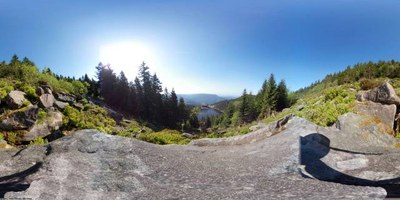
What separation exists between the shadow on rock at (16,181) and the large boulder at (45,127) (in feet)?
60.3

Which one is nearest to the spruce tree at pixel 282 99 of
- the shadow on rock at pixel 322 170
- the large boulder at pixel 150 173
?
the shadow on rock at pixel 322 170

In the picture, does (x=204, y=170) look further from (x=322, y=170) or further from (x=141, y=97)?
(x=141, y=97)

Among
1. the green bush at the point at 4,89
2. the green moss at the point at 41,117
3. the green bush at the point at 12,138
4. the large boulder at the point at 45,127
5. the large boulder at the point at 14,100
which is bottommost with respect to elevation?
the green bush at the point at 12,138

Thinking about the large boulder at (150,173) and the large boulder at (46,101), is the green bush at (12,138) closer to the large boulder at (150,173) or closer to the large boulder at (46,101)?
the large boulder at (46,101)

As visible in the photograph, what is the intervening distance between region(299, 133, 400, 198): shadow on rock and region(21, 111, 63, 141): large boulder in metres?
25.8

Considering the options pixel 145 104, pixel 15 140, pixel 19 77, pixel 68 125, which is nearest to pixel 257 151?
pixel 15 140

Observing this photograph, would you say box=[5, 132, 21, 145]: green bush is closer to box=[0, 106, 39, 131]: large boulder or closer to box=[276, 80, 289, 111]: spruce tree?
box=[0, 106, 39, 131]: large boulder

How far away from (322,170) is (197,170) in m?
5.90

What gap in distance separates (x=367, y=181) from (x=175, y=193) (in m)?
8.46

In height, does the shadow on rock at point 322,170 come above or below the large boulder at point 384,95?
below

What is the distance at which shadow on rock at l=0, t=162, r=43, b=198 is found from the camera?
10512mm

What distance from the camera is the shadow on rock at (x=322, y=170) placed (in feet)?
40.0

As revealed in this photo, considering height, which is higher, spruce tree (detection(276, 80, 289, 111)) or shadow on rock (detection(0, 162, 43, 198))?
spruce tree (detection(276, 80, 289, 111))

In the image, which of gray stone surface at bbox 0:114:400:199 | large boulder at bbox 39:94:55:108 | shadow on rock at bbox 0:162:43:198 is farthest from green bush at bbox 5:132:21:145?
shadow on rock at bbox 0:162:43:198
